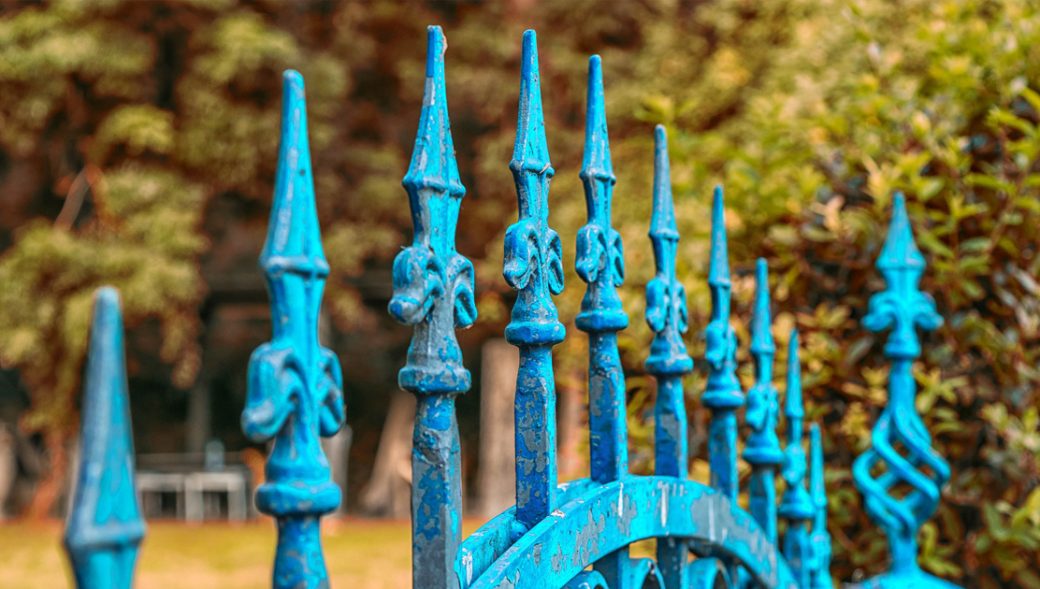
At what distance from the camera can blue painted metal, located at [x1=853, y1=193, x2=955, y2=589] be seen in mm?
1991

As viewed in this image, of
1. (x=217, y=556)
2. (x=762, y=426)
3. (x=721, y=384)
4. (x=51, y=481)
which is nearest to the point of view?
(x=721, y=384)

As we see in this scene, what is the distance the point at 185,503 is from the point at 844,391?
41.4 ft

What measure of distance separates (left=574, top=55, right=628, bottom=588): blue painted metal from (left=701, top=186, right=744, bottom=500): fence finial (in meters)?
0.34

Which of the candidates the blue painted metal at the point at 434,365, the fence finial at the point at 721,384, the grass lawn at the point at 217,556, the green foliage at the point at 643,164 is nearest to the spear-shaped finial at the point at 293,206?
the blue painted metal at the point at 434,365

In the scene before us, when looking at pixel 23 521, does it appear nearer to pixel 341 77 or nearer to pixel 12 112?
pixel 12 112

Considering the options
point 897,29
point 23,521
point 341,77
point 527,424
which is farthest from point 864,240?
point 23,521

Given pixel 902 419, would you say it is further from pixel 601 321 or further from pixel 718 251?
pixel 601 321

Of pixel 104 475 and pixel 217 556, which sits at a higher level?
pixel 104 475

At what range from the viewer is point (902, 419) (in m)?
2.00

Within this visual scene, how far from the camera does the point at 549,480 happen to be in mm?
1028

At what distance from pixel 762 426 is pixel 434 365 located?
944 millimetres

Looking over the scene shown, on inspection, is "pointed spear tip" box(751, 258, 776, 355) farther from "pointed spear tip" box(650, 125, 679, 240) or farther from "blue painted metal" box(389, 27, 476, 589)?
"blue painted metal" box(389, 27, 476, 589)

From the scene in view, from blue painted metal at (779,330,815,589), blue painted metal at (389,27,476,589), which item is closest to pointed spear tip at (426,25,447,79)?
blue painted metal at (389,27,476,589)

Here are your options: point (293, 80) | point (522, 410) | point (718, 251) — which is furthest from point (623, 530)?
point (293, 80)
